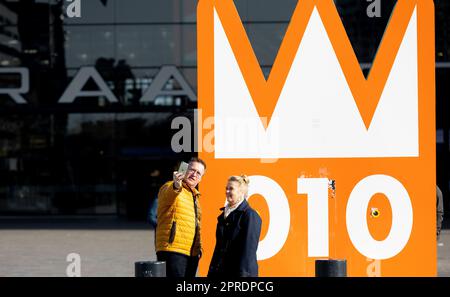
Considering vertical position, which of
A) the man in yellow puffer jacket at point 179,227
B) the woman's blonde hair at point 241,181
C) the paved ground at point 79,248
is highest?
the woman's blonde hair at point 241,181

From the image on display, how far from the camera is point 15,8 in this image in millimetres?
28547

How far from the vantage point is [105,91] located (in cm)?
2792

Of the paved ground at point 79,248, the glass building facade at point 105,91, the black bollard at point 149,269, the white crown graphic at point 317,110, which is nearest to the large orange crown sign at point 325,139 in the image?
the white crown graphic at point 317,110

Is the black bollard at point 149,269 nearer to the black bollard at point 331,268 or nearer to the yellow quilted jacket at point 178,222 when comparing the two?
the yellow quilted jacket at point 178,222

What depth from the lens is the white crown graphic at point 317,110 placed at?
27.5 feet

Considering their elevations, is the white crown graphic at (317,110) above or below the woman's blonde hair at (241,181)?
above

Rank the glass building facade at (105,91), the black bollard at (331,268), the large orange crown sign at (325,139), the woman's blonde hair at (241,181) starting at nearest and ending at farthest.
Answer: the woman's blonde hair at (241,181) < the black bollard at (331,268) < the large orange crown sign at (325,139) < the glass building facade at (105,91)

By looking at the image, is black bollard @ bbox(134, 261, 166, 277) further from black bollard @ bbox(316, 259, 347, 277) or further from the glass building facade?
the glass building facade

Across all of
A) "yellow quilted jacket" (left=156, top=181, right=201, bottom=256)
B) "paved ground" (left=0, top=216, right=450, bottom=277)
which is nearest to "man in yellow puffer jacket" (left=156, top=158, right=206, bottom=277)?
"yellow quilted jacket" (left=156, top=181, right=201, bottom=256)

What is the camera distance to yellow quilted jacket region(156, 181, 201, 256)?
754 centimetres

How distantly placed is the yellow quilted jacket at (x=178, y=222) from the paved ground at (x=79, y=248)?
18.6ft

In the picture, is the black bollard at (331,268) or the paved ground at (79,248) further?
the paved ground at (79,248)
